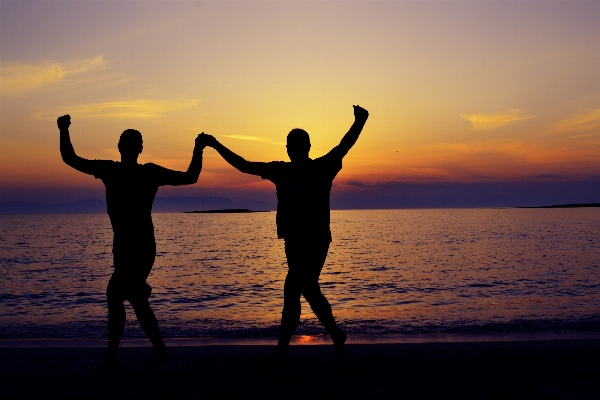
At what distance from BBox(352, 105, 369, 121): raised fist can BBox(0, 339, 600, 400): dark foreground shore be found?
240 cm

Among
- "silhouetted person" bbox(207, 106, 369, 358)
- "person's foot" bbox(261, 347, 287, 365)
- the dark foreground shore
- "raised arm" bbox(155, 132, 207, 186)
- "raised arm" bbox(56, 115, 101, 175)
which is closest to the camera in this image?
the dark foreground shore

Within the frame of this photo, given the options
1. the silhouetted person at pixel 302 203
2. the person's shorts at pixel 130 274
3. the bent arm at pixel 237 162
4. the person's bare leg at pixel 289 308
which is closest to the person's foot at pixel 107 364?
the person's shorts at pixel 130 274

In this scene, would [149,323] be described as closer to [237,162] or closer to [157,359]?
[157,359]

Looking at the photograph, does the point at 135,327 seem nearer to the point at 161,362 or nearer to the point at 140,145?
the point at 161,362

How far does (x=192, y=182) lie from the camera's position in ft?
16.5

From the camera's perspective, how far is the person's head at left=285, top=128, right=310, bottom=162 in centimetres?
520

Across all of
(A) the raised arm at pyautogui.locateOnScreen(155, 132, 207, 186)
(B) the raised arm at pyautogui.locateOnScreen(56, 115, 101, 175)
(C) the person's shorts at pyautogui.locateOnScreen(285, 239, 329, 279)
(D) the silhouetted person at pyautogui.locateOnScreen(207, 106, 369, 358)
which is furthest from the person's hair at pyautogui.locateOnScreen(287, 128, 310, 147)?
(B) the raised arm at pyautogui.locateOnScreen(56, 115, 101, 175)

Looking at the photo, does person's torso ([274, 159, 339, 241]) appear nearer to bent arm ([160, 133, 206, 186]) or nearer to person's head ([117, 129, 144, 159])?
bent arm ([160, 133, 206, 186])

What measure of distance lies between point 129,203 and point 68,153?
699mm

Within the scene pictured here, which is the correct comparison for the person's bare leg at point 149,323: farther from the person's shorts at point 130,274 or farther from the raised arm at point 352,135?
the raised arm at point 352,135

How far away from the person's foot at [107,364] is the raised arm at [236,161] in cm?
222

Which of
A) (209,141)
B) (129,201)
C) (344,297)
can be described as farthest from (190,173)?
(344,297)

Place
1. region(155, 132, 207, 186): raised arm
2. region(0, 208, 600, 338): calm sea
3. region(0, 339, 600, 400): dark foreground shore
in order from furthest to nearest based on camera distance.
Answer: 1. region(0, 208, 600, 338): calm sea
2. region(155, 132, 207, 186): raised arm
3. region(0, 339, 600, 400): dark foreground shore

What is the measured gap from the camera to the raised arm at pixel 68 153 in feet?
16.0
